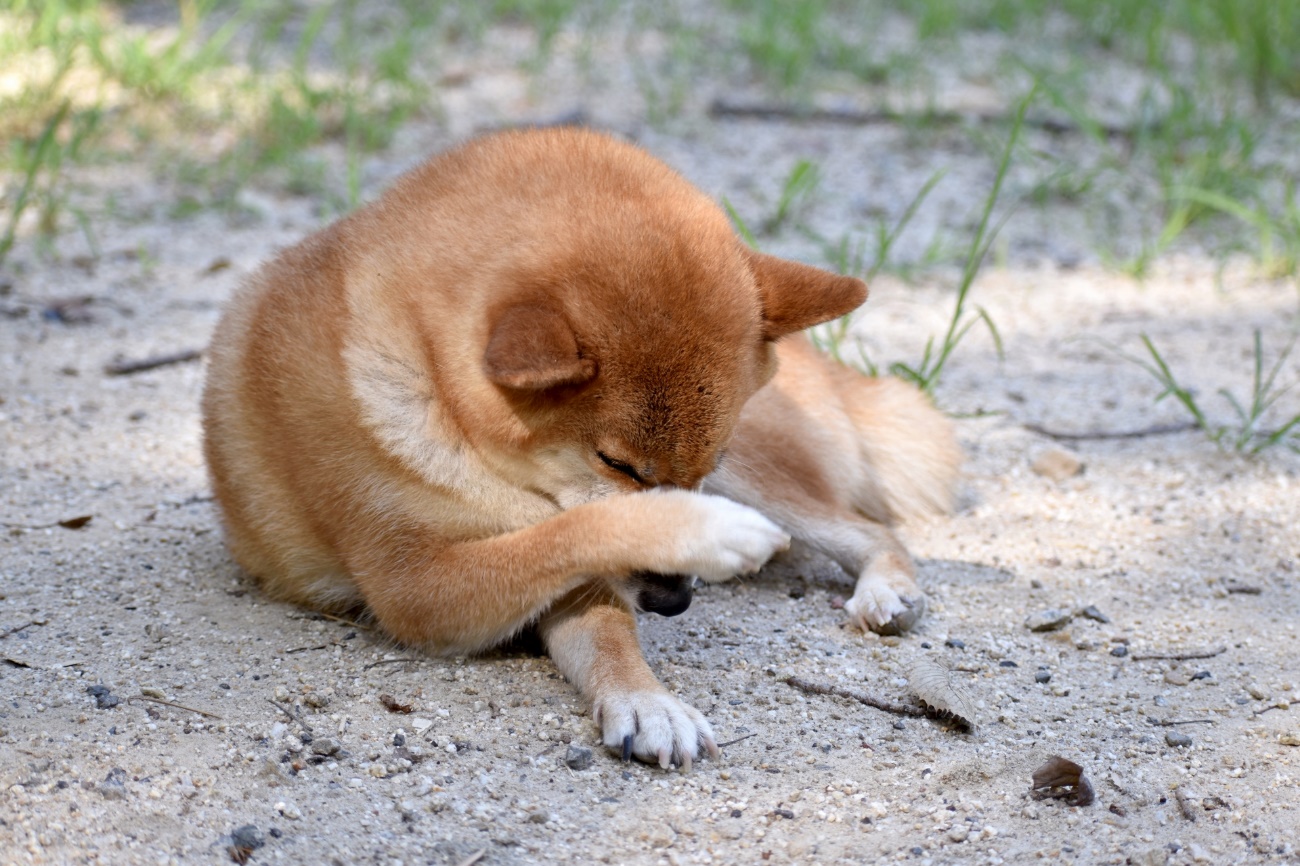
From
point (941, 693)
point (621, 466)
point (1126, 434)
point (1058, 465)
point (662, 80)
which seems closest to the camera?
point (621, 466)

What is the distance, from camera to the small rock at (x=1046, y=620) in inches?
123

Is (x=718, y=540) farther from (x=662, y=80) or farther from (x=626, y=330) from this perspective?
(x=662, y=80)

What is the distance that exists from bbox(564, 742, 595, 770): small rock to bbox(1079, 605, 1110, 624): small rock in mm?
1415

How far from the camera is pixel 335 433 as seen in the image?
2764 millimetres

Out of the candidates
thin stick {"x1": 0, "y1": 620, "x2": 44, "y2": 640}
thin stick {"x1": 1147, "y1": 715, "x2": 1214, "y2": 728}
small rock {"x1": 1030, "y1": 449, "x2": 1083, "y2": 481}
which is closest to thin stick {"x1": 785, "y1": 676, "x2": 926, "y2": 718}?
thin stick {"x1": 1147, "y1": 715, "x2": 1214, "y2": 728}

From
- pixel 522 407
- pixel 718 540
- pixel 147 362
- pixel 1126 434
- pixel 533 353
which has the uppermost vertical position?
pixel 533 353

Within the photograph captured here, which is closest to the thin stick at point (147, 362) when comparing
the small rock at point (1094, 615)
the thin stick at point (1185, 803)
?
the small rock at point (1094, 615)

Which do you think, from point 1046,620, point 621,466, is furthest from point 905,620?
point 621,466

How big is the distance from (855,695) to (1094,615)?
80 cm

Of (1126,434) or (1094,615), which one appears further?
(1126,434)

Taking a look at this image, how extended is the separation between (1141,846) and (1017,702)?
21.5 inches

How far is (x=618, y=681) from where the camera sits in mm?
2645

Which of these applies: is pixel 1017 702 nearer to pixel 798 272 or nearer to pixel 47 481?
pixel 798 272

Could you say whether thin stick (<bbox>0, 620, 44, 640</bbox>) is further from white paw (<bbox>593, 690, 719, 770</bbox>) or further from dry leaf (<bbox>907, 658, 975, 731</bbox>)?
dry leaf (<bbox>907, 658, 975, 731</bbox>)
